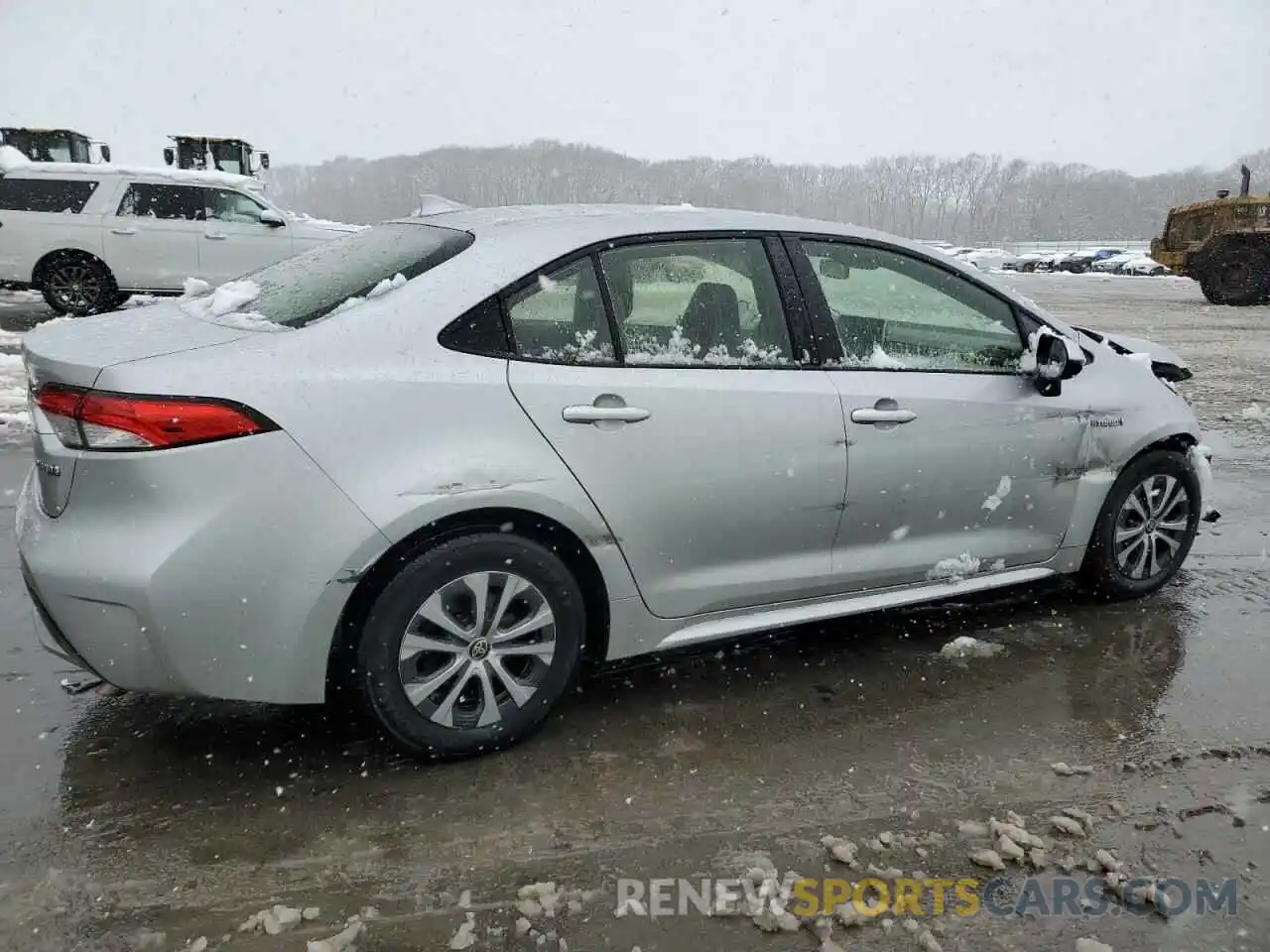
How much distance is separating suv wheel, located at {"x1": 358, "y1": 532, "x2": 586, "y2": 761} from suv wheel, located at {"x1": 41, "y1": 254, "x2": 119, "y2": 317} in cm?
1208

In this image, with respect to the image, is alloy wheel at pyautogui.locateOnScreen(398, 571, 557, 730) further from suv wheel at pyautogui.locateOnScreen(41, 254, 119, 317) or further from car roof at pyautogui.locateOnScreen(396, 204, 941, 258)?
suv wheel at pyautogui.locateOnScreen(41, 254, 119, 317)

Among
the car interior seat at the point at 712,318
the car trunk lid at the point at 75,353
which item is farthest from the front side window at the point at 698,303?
the car trunk lid at the point at 75,353

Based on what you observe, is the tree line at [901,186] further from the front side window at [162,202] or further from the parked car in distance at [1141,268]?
the front side window at [162,202]

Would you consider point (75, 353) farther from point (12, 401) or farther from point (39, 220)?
point (39, 220)

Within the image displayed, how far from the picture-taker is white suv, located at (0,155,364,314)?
40.6 feet

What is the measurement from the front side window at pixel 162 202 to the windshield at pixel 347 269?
10863mm

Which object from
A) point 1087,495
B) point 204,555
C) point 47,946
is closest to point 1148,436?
point 1087,495

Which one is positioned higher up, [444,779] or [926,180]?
[926,180]

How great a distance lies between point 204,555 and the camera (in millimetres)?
2383

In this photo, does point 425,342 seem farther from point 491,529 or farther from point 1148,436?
point 1148,436

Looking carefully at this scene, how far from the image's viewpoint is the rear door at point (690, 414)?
2.78 m

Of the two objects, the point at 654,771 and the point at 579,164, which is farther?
the point at 579,164

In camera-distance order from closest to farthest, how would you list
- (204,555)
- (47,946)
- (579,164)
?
(47,946) < (204,555) < (579,164)

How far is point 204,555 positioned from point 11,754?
1003mm
